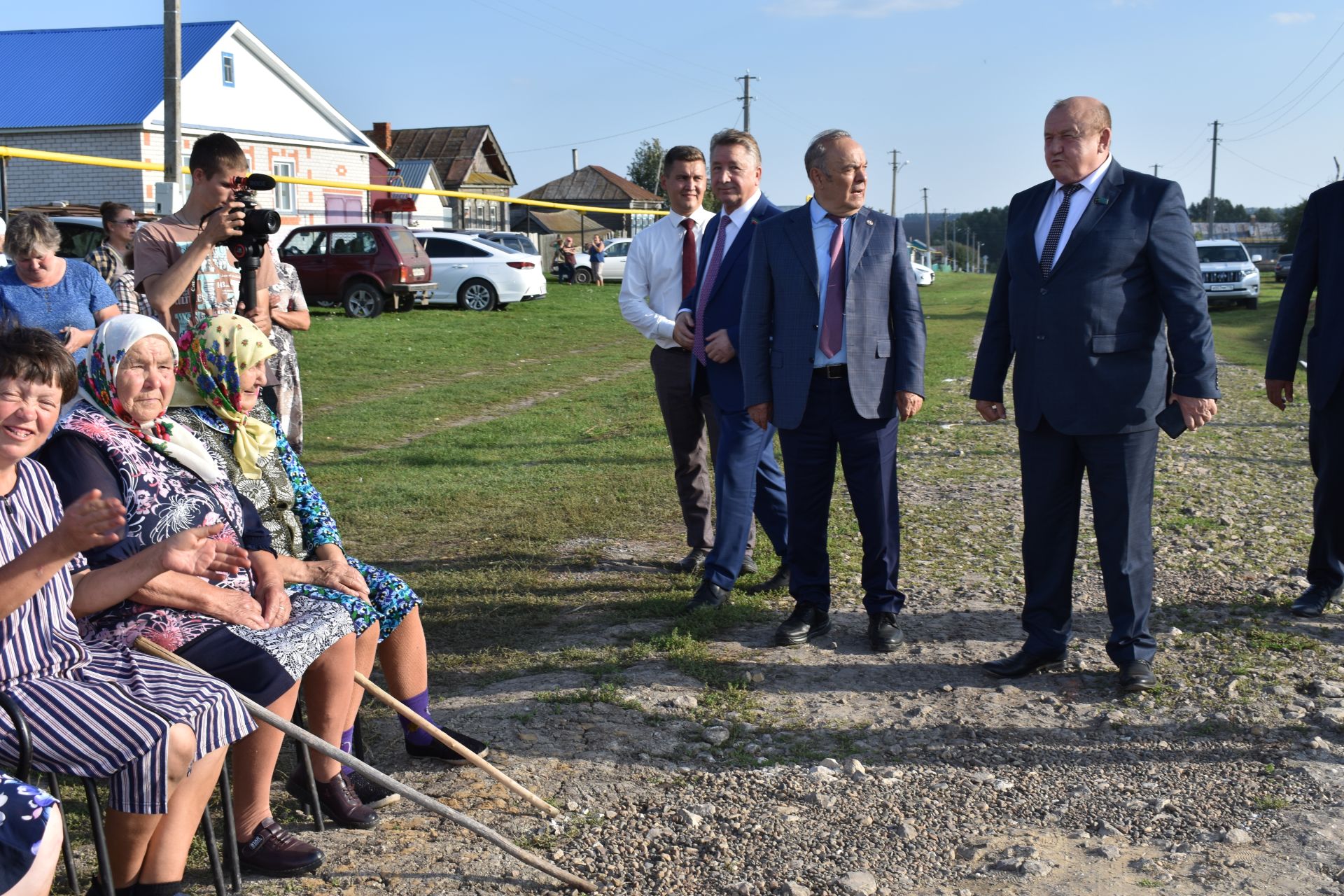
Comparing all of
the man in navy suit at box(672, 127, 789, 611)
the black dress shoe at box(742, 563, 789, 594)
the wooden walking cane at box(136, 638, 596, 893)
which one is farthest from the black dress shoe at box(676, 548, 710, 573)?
the wooden walking cane at box(136, 638, 596, 893)

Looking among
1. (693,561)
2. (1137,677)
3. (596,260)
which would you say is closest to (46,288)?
(693,561)

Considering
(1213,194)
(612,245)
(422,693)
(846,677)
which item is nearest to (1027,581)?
(846,677)

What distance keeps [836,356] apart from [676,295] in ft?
4.36

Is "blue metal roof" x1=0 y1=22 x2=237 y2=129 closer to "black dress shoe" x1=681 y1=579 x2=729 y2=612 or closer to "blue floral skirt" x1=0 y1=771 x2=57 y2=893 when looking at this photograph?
"black dress shoe" x1=681 y1=579 x2=729 y2=612

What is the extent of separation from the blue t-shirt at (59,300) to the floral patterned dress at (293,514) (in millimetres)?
3041

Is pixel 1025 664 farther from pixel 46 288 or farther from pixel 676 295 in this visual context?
pixel 46 288

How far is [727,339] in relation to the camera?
5.55m

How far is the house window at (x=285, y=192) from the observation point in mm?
36344

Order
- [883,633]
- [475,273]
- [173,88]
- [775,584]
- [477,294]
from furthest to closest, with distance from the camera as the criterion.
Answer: [477,294] < [475,273] < [173,88] < [775,584] < [883,633]

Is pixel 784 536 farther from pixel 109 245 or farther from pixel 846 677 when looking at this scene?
pixel 109 245

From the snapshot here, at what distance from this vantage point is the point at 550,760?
4.00m

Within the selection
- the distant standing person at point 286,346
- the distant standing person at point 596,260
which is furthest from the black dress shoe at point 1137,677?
the distant standing person at point 596,260

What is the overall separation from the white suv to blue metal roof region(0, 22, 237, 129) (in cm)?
2680

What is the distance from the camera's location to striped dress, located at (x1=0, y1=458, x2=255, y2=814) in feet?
9.12
